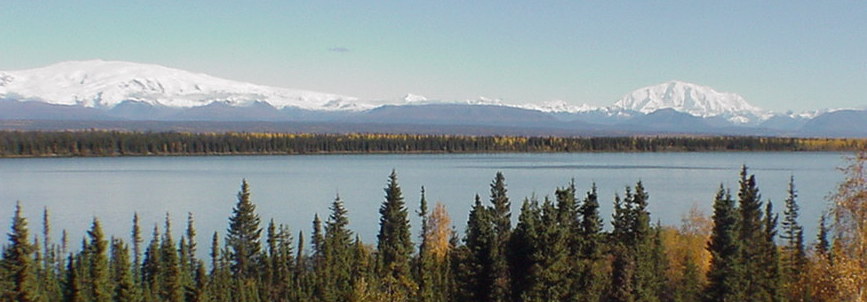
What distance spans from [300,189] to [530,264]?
6415cm

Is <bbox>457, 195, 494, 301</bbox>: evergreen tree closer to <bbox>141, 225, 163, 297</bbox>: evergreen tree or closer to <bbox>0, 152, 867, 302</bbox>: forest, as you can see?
<bbox>0, 152, 867, 302</bbox>: forest

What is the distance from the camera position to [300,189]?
285ft

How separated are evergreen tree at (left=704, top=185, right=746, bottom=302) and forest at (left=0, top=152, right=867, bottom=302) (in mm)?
43

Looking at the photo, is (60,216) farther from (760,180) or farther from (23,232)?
(760,180)

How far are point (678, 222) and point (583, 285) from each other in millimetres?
31188

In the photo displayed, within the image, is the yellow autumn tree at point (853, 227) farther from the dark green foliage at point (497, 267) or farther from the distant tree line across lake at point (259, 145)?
the distant tree line across lake at point (259, 145)

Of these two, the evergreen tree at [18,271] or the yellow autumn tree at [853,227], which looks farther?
the evergreen tree at [18,271]

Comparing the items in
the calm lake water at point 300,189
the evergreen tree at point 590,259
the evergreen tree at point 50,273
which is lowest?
the evergreen tree at point 50,273

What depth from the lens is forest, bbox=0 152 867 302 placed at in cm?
2408

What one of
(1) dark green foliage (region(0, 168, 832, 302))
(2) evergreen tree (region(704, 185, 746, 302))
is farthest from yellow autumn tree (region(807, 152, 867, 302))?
(2) evergreen tree (region(704, 185, 746, 302))

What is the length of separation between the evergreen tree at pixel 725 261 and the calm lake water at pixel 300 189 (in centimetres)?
1162

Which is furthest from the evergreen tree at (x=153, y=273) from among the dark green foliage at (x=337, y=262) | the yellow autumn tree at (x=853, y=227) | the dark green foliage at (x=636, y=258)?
the yellow autumn tree at (x=853, y=227)

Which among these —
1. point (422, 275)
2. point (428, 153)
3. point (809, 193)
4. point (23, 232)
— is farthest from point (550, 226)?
point (428, 153)

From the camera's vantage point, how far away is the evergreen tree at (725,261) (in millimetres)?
28297
